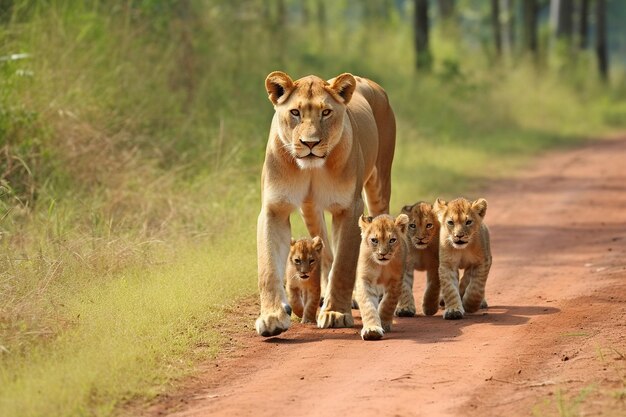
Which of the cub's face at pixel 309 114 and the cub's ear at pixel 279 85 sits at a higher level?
the cub's ear at pixel 279 85

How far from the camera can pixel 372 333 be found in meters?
6.45

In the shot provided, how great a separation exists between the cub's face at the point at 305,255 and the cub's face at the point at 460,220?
2.37ft

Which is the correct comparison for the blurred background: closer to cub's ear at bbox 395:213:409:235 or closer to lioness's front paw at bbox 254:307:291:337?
lioness's front paw at bbox 254:307:291:337

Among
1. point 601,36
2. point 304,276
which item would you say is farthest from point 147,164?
point 601,36

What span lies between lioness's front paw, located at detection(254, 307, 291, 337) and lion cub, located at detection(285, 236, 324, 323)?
1.56 feet

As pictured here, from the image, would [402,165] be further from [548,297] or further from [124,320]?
[124,320]

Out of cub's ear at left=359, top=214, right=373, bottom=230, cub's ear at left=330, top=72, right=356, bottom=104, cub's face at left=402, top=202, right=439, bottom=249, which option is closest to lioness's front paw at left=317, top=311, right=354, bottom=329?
cub's ear at left=359, top=214, right=373, bottom=230

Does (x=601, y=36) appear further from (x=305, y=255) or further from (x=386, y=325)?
(x=386, y=325)

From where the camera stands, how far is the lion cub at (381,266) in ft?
21.8

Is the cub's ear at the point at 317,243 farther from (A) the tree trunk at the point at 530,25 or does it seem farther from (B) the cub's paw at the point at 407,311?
(A) the tree trunk at the point at 530,25

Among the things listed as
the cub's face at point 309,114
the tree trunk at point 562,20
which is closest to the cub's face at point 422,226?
the cub's face at point 309,114

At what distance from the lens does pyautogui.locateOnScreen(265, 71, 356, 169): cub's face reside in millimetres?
6547

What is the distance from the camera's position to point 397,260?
676 cm

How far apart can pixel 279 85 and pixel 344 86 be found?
0.36 meters
